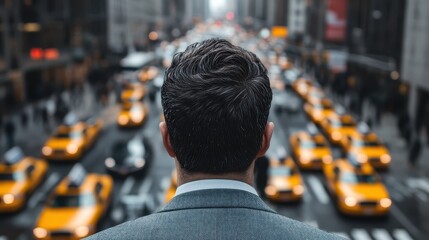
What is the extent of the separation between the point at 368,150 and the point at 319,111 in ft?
37.8

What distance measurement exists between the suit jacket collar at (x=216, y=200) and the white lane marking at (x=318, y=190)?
18.6 m

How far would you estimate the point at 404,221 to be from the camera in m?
17.8

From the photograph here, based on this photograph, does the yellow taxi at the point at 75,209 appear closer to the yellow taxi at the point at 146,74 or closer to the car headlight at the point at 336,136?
the car headlight at the point at 336,136

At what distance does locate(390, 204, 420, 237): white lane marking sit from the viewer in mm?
16770

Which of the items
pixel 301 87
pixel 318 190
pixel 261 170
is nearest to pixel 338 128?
pixel 318 190

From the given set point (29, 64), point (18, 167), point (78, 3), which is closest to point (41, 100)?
point (29, 64)

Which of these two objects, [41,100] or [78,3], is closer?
[41,100]

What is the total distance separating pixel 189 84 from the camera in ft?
6.67

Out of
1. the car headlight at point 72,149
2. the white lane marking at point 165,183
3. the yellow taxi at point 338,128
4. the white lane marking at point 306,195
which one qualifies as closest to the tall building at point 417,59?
the yellow taxi at point 338,128

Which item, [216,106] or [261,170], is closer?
[216,106]

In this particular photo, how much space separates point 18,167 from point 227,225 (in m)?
19.7

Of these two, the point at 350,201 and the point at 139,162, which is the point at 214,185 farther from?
the point at 139,162

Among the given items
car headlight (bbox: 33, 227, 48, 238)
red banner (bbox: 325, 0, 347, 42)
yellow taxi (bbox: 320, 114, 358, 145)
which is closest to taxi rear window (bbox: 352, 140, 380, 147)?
yellow taxi (bbox: 320, 114, 358, 145)

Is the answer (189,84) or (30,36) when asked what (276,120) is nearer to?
(30,36)
